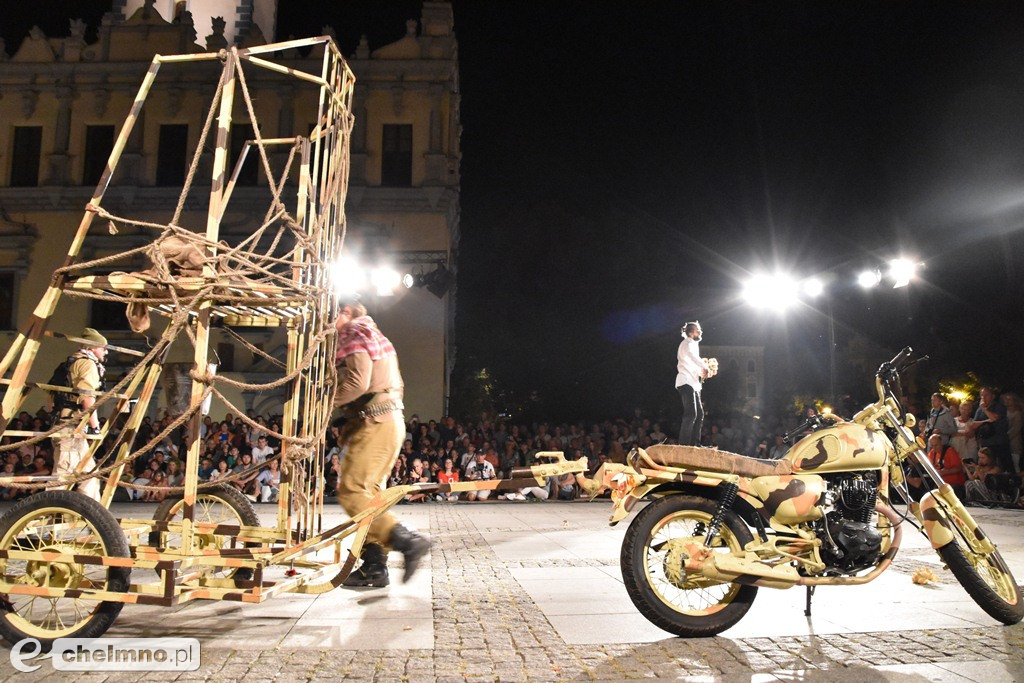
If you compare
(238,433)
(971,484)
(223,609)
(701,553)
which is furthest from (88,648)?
(238,433)

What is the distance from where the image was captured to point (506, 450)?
1595cm

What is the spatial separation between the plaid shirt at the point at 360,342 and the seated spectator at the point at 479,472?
27.7 ft

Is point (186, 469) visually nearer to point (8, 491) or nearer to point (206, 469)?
point (206, 469)

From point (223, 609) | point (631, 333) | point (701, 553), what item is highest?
point (631, 333)

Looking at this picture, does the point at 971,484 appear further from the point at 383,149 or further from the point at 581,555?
the point at 383,149

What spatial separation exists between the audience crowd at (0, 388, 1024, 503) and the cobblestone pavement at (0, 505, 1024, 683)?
17.6 feet

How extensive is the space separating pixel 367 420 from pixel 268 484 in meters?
9.56

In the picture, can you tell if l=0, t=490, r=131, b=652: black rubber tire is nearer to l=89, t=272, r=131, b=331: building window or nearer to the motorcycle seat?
the motorcycle seat

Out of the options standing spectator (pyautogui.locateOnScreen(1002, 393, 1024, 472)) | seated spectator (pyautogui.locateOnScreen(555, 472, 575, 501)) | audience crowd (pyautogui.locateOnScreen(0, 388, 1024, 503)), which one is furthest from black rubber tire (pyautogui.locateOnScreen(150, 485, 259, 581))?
standing spectator (pyautogui.locateOnScreen(1002, 393, 1024, 472))

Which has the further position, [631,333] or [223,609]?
[631,333]

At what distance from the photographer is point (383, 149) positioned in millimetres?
24453

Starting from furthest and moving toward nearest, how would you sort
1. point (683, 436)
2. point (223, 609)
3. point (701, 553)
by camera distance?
point (683, 436), point (223, 609), point (701, 553)

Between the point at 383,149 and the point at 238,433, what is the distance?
11780 millimetres

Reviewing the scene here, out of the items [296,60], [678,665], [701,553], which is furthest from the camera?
[296,60]
